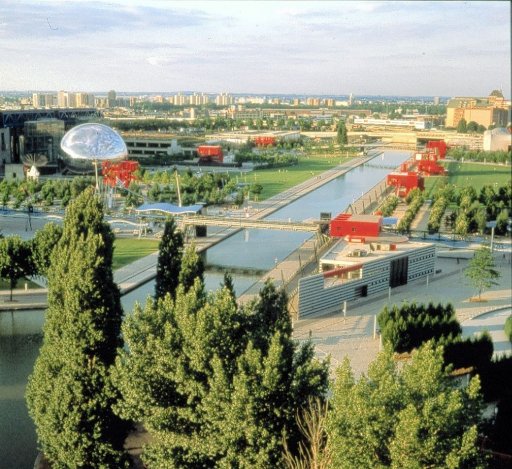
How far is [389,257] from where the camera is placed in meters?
7.70

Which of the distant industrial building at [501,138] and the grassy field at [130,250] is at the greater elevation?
the distant industrial building at [501,138]

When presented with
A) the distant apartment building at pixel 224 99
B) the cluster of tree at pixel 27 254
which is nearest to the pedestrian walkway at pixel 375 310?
the cluster of tree at pixel 27 254

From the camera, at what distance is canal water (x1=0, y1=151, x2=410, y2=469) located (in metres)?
4.28

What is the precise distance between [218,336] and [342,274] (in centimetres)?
413

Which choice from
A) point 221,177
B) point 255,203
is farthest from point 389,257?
point 221,177

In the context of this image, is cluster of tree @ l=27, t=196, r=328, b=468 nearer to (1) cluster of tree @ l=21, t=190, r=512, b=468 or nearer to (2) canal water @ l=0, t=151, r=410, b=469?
(1) cluster of tree @ l=21, t=190, r=512, b=468

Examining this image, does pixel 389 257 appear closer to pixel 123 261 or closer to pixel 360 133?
pixel 123 261

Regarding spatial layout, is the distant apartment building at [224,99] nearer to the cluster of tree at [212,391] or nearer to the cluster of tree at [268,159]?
the cluster of tree at [268,159]

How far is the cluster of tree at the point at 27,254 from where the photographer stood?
6695 millimetres

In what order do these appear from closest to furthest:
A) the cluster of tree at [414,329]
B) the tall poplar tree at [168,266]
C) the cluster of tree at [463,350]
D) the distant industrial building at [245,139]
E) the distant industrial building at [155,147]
→ the cluster of tree at [463,350]
the tall poplar tree at [168,266]
the cluster of tree at [414,329]
the distant industrial building at [155,147]
the distant industrial building at [245,139]

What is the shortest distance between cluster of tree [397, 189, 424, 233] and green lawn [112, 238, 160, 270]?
12.8 ft

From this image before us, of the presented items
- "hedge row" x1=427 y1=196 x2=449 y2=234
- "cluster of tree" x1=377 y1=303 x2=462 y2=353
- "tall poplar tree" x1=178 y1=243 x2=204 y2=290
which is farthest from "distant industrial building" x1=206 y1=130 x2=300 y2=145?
"tall poplar tree" x1=178 y1=243 x2=204 y2=290

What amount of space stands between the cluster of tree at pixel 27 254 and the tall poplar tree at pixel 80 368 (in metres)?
2.86

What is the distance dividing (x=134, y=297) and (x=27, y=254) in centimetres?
120
